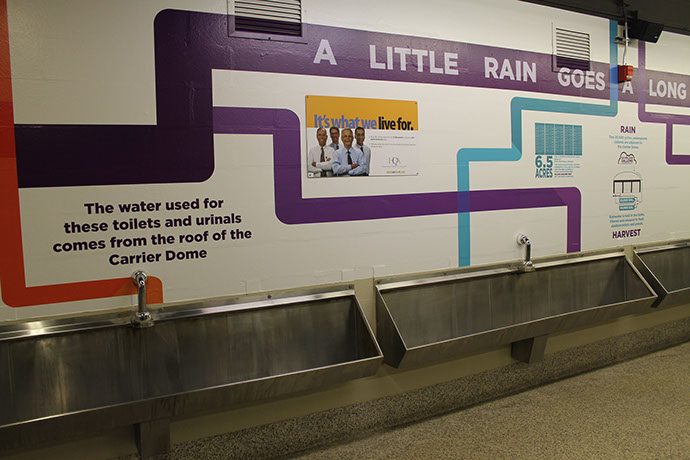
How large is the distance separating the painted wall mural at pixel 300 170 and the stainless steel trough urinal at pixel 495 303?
12cm

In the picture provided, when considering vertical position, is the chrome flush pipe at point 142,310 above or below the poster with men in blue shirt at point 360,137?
below

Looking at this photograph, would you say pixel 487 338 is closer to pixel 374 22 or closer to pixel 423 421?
pixel 423 421

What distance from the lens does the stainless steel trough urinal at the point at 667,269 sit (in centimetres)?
361

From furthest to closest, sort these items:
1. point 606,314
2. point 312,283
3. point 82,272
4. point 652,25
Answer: point 652,25, point 606,314, point 312,283, point 82,272

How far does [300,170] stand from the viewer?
2518 millimetres

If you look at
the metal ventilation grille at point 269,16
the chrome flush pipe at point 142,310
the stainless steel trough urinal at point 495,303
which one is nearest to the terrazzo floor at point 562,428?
the stainless steel trough urinal at point 495,303

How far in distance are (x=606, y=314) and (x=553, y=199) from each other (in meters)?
0.75

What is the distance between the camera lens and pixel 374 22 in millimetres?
2691

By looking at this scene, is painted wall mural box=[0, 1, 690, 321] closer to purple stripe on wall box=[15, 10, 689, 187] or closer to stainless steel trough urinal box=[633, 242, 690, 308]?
purple stripe on wall box=[15, 10, 689, 187]

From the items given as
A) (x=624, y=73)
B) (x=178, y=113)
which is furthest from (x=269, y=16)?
(x=624, y=73)

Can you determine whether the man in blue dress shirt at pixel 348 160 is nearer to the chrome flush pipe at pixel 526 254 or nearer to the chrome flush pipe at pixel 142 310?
the chrome flush pipe at pixel 142 310

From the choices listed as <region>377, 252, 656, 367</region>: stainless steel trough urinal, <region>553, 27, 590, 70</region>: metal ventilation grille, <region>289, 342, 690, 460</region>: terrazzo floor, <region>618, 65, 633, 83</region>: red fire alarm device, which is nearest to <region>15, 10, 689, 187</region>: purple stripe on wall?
<region>377, 252, 656, 367</region>: stainless steel trough urinal

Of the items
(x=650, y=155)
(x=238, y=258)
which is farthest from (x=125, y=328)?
(x=650, y=155)

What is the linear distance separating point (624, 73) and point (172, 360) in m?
3.30
